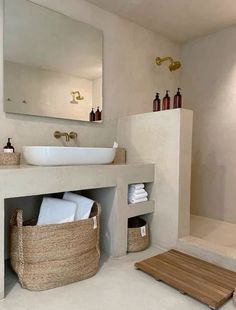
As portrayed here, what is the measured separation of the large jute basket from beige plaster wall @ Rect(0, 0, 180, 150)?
70 centimetres

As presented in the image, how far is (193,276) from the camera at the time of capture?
1606 mm

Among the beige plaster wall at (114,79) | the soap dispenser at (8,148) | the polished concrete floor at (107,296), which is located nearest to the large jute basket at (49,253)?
the polished concrete floor at (107,296)

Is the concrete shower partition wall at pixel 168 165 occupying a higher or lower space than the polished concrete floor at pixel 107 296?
higher

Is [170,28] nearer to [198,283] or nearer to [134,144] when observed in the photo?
[134,144]

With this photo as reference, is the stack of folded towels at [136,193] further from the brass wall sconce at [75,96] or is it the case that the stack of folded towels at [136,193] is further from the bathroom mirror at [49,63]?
the brass wall sconce at [75,96]

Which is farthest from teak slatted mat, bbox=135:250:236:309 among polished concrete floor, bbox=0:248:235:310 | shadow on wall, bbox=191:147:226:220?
shadow on wall, bbox=191:147:226:220

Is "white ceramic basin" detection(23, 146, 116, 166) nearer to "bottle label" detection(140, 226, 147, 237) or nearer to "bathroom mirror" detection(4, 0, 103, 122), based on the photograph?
"bathroom mirror" detection(4, 0, 103, 122)

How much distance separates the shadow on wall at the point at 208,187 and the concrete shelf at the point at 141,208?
1.03 m

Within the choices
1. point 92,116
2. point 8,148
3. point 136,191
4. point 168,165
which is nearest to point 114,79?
point 92,116

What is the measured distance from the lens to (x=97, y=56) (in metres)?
2.30

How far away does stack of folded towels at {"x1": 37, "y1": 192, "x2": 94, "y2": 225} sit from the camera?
166 centimetres

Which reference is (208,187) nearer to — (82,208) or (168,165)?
(168,165)

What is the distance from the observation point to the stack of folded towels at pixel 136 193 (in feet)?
6.72

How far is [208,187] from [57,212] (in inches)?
74.7
